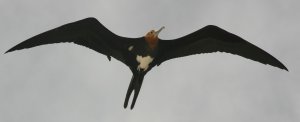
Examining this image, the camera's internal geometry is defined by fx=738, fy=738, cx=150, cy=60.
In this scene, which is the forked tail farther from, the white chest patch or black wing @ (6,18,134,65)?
black wing @ (6,18,134,65)

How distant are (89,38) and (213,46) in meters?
2.98

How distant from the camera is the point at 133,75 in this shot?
1719cm

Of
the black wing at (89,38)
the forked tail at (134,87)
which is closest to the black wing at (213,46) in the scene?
the forked tail at (134,87)

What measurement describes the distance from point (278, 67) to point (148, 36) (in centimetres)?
316

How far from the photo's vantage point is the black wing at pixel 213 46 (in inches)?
687

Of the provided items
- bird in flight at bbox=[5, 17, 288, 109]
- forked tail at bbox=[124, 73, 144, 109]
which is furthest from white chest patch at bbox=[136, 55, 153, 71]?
forked tail at bbox=[124, 73, 144, 109]

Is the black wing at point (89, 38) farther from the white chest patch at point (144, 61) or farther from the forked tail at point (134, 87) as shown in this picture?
the forked tail at point (134, 87)

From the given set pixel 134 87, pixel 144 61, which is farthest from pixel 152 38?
pixel 134 87

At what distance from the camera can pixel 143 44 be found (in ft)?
56.0

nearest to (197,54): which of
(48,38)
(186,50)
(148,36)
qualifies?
(186,50)

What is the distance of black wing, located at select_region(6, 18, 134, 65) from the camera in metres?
16.6

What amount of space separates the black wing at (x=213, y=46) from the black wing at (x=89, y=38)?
38.4 inches

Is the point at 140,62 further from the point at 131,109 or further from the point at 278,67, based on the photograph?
the point at 278,67

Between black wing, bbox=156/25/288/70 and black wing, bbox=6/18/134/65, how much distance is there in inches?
38.4
